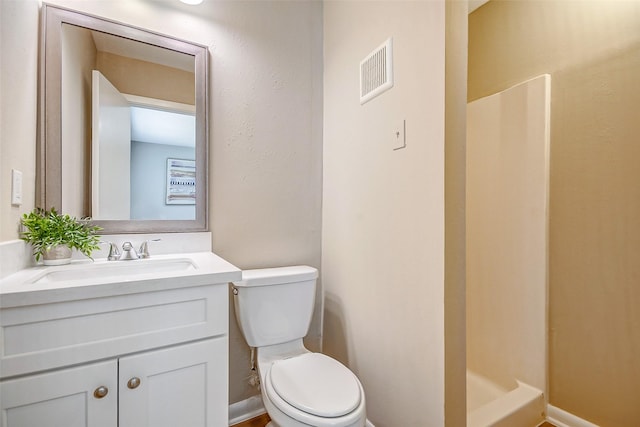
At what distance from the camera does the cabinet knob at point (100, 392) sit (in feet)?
2.63

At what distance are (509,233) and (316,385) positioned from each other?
1.37 metres

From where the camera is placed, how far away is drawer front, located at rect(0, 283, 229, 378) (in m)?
0.72

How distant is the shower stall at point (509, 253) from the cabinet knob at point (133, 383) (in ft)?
4.54

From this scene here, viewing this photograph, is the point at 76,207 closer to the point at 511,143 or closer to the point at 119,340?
the point at 119,340

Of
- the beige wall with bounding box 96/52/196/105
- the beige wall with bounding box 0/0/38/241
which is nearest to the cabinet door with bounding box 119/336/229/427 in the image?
the beige wall with bounding box 0/0/38/241

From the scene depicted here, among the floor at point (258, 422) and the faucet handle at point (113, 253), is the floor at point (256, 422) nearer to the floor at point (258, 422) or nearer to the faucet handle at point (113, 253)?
the floor at point (258, 422)

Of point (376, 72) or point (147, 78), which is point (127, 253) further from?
point (376, 72)

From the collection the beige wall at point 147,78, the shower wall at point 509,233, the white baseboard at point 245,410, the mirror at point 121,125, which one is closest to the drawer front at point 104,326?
the mirror at point 121,125

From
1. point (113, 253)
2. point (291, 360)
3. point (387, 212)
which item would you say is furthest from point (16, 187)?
point (387, 212)

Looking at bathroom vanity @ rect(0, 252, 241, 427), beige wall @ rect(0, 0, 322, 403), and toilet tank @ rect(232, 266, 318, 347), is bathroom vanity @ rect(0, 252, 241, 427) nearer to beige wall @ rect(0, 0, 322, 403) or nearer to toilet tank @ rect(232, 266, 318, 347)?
toilet tank @ rect(232, 266, 318, 347)

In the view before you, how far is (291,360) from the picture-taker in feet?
4.22

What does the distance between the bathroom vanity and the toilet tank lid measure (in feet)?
0.97

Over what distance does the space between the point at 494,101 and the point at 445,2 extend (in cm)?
102

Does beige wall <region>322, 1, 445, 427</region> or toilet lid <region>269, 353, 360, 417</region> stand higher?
beige wall <region>322, 1, 445, 427</region>
